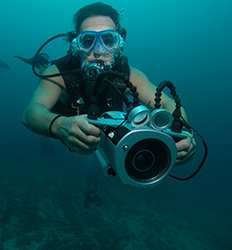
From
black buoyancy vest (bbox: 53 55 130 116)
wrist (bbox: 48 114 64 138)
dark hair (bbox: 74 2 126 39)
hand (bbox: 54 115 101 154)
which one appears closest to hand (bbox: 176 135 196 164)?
hand (bbox: 54 115 101 154)

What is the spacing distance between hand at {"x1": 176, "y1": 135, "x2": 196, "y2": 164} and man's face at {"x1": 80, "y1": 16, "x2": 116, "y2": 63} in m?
1.34

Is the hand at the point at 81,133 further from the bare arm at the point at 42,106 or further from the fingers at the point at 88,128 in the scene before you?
the bare arm at the point at 42,106

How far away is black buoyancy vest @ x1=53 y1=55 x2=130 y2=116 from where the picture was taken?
3444 millimetres

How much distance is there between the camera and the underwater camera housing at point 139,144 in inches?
90.1

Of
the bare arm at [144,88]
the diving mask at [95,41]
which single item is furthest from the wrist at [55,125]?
the bare arm at [144,88]

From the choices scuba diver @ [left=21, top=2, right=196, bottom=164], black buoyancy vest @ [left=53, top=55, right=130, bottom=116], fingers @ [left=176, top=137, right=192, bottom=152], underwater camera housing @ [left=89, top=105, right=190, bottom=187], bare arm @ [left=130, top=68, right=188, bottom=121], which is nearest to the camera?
underwater camera housing @ [left=89, top=105, right=190, bottom=187]

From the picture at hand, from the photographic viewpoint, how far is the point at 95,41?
3.61 metres

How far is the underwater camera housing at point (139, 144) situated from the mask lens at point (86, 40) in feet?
4.20

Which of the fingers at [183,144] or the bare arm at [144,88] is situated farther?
the bare arm at [144,88]

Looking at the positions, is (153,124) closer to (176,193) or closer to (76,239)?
(76,239)

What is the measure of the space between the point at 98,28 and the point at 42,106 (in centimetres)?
105

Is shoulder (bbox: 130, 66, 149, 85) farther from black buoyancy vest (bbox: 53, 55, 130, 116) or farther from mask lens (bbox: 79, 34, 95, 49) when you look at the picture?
mask lens (bbox: 79, 34, 95, 49)

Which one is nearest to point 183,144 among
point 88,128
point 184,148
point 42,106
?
point 184,148

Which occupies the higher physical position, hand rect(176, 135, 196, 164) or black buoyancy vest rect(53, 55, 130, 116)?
black buoyancy vest rect(53, 55, 130, 116)
